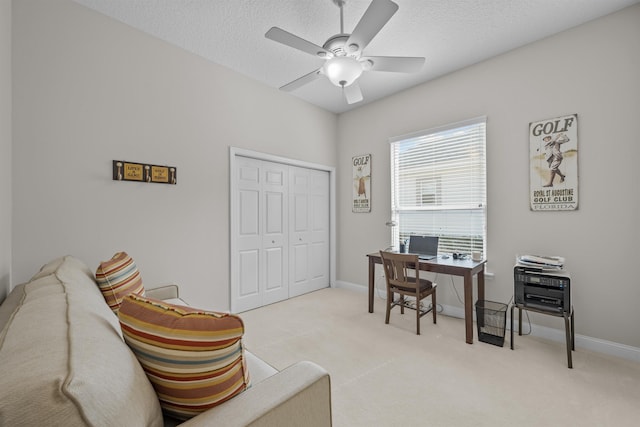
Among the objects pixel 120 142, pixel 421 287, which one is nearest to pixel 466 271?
pixel 421 287

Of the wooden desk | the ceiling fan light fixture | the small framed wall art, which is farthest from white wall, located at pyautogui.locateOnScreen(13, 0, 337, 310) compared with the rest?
the wooden desk

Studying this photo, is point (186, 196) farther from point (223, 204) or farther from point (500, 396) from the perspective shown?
point (500, 396)

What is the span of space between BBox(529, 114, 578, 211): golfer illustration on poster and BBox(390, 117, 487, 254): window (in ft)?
1.55

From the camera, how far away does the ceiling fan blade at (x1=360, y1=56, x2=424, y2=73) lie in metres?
2.17

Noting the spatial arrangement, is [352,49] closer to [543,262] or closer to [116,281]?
[116,281]

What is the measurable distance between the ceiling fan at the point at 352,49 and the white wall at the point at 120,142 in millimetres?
1420

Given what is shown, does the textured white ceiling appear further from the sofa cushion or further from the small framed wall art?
the sofa cushion

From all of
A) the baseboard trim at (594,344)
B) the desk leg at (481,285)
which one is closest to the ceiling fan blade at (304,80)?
the desk leg at (481,285)

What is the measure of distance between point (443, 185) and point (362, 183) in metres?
1.22

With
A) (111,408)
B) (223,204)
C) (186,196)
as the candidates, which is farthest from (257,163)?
(111,408)

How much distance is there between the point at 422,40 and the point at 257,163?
229 centimetres

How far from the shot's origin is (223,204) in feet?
10.7

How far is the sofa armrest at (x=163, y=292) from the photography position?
2329 mm

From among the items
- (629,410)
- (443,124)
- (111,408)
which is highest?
(443,124)
